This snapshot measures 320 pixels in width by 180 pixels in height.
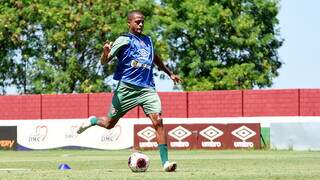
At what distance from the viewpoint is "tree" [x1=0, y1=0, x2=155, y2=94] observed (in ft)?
180

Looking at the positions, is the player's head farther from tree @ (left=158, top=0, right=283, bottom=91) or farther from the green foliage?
tree @ (left=158, top=0, right=283, bottom=91)

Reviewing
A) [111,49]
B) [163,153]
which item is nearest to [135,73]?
[111,49]

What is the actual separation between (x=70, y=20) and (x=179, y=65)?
9.15 meters

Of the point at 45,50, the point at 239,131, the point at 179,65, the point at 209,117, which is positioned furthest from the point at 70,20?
the point at 239,131

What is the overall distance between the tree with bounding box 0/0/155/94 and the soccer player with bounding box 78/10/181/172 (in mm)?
41192

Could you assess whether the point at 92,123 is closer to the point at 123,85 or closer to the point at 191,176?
the point at 123,85

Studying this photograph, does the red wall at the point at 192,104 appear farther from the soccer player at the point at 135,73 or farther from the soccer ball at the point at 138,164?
the soccer ball at the point at 138,164

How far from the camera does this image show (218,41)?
198 ft

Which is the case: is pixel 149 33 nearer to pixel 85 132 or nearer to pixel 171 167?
pixel 85 132

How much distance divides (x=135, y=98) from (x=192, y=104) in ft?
78.2

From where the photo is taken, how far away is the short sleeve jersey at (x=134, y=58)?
43.2 ft

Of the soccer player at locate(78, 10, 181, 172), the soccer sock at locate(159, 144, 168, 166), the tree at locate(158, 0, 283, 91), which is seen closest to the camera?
the soccer sock at locate(159, 144, 168, 166)

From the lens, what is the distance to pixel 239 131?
32906 mm

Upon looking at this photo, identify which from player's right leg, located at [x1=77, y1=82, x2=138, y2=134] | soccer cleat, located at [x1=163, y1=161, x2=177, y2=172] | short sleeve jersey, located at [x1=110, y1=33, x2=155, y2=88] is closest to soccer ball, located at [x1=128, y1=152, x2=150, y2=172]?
soccer cleat, located at [x1=163, y1=161, x2=177, y2=172]
